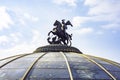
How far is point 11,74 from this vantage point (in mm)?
19703

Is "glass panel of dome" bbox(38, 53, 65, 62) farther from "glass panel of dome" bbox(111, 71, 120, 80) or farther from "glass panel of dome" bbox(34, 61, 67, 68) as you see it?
"glass panel of dome" bbox(111, 71, 120, 80)

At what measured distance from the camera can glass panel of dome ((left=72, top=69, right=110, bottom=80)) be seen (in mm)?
19234

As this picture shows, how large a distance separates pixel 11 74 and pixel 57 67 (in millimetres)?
2390

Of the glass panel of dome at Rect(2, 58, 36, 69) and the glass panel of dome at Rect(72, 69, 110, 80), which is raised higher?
the glass panel of dome at Rect(2, 58, 36, 69)

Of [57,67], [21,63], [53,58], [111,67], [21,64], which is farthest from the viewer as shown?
[53,58]

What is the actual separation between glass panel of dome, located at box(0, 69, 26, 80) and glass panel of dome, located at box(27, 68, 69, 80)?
0.55 m

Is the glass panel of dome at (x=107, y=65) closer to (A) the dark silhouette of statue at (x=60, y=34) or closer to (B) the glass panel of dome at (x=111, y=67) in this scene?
(B) the glass panel of dome at (x=111, y=67)

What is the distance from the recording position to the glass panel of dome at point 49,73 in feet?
62.9

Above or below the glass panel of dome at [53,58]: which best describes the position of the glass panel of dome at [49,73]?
below

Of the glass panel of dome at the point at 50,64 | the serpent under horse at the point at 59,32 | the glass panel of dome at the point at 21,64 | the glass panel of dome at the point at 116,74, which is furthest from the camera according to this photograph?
the serpent under horse at the point at 59,32

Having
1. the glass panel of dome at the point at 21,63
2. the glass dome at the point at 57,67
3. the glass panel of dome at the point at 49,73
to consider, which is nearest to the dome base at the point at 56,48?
the glass dome at the point at 57,67

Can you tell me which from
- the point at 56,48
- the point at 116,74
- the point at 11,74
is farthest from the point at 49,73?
the point at 56,48

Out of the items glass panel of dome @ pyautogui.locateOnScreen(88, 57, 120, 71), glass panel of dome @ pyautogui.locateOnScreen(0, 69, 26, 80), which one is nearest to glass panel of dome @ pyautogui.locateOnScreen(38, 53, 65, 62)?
glass panel of dome @ pyautogui.locateOnScreen(88, 57, 120, 71)

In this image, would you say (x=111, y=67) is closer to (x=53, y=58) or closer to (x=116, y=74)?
(x=116, y=74)
